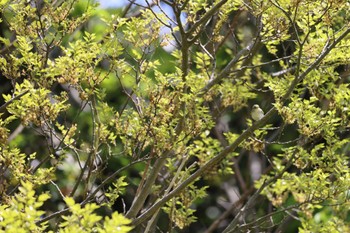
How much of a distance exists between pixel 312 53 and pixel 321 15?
344 millimetres

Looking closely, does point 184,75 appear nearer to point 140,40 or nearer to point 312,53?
point 140,40

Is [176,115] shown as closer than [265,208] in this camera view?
Yes

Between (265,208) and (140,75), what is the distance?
327cm

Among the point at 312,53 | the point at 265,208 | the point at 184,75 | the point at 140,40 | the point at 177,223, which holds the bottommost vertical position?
the point at 265,208

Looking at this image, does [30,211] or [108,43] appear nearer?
[30,211]

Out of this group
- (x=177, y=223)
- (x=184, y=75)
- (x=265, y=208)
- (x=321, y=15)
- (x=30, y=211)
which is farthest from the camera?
(x=265, y=208)

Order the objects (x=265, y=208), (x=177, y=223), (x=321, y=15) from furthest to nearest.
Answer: (x=265, y=208) → (x=177, y=223) → (x=321, y=15)

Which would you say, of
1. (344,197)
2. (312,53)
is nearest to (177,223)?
(344,197)

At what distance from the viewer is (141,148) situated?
3764 millimetres

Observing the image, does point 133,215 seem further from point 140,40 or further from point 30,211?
point 30,211

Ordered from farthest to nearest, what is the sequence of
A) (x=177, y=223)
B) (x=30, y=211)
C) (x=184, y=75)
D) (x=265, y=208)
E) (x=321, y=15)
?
(x=265, y=208) < (x=177, y=223) < (x=184, y=75) < (x=321, y=15) < (x=30, y=211)

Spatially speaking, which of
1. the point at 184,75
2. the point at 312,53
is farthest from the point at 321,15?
the point at 184,75

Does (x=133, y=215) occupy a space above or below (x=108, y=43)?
below

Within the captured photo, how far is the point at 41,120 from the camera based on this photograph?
3623mm
